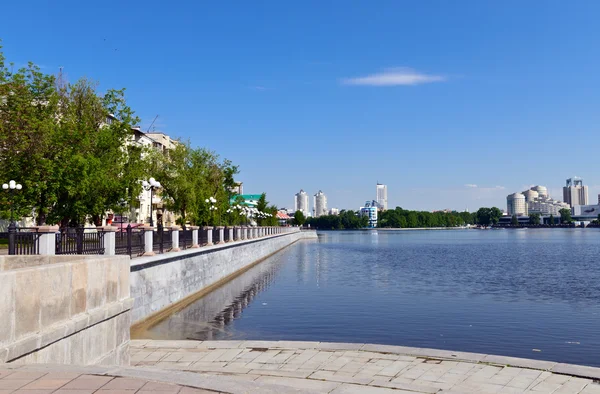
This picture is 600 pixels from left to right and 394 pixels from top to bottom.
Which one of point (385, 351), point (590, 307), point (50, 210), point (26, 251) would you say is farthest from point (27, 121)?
point (590, 307)

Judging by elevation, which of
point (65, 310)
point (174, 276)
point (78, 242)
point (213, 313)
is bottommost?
point (213, 313)

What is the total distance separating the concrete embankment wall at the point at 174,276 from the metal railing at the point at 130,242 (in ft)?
2.61

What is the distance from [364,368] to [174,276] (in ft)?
43.7

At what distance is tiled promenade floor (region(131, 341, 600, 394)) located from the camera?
8.90m

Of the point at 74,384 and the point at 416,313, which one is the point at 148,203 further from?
the point at 74,384

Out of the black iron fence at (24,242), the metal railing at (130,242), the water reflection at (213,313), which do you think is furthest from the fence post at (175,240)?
the black iron fence at (24,242)

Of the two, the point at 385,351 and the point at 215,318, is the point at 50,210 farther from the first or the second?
the point at 385,351

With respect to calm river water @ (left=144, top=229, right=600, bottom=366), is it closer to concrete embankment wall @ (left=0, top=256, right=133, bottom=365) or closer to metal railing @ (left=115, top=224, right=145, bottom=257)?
metal railing @ (left=115, top=224, right=145, bottom=257)

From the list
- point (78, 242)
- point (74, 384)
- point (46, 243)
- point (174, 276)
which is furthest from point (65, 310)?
point (174, 276)

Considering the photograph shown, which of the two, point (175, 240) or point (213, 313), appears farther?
point (175, 240)

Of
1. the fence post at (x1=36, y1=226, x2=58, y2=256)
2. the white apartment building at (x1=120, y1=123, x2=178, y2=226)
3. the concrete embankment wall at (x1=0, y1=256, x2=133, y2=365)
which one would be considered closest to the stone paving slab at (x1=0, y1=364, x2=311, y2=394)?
the concrete embankment wall at (x1=0, y1=256, x2=133, y2=365)

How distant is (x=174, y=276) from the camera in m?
22.0

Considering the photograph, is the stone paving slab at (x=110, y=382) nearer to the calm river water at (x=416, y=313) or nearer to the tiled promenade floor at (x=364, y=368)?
the tiled promenade floor at (x=364, y=368)

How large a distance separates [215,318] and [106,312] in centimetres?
1067
